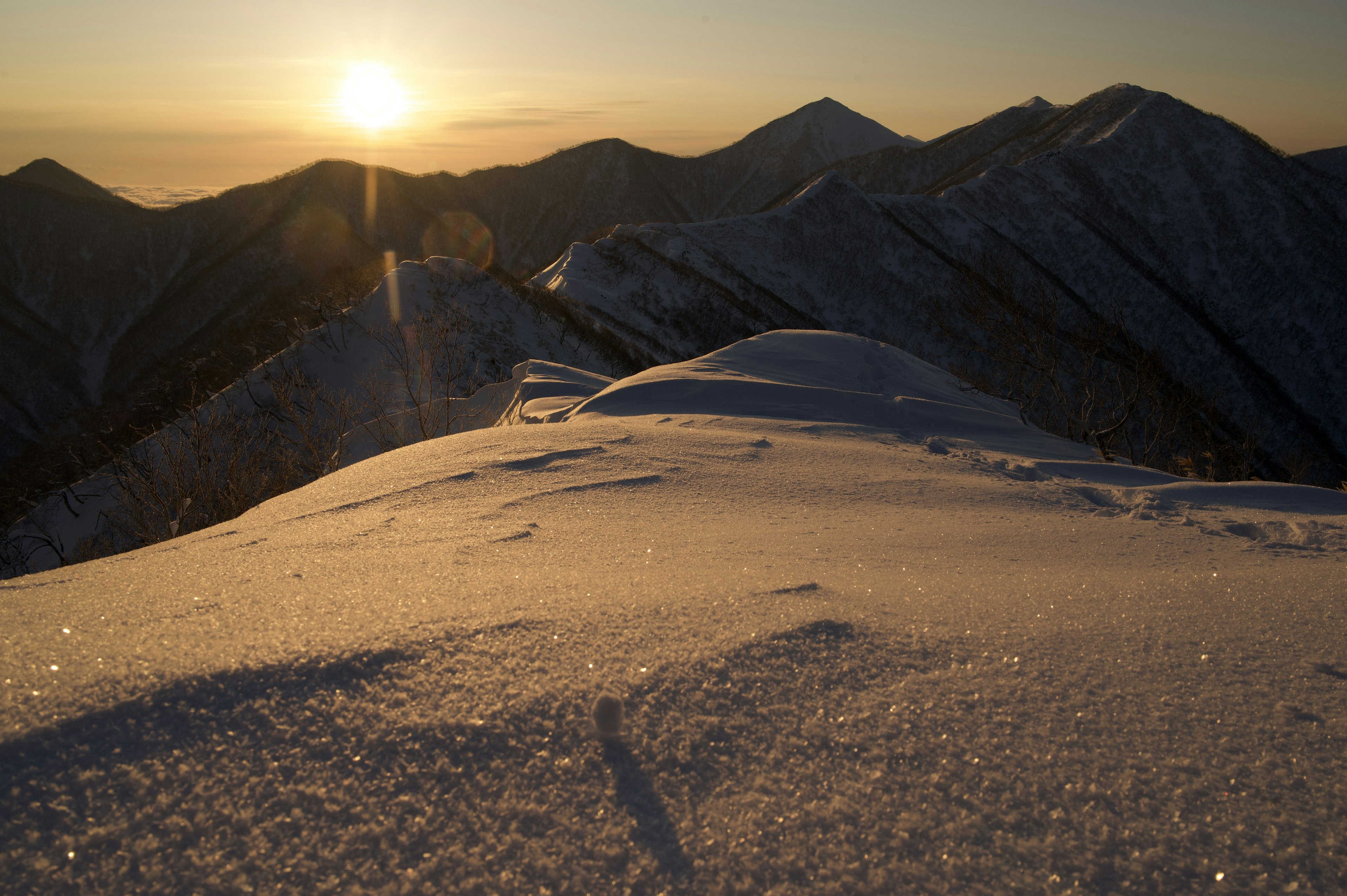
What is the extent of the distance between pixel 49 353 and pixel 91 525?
5827 cm

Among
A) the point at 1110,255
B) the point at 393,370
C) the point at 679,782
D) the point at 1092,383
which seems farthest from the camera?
the point at 1110,255

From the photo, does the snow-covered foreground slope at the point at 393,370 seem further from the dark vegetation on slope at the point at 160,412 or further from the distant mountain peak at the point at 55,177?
the distant mountain peak at the point at 55,177

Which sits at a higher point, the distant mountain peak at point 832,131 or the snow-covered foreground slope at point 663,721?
the distant mountain peak at point 832,131

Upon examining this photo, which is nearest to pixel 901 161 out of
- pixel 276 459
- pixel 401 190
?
pixel 401 190

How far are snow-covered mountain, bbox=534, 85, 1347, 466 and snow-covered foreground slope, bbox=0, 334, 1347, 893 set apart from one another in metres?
28.0

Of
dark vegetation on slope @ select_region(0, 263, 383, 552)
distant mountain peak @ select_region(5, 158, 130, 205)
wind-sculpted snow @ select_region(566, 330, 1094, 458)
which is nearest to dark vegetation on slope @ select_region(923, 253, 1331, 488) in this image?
wind-sculpted snow @ select_region(566, 330, 1094, 458)

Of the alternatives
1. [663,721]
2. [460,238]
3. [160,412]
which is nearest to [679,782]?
[663,721]

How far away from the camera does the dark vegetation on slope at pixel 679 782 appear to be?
118cm

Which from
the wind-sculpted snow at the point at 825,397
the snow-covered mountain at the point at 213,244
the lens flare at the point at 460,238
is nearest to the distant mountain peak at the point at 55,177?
the snow-covered mountain at the point at 213,244

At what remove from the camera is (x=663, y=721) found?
5.18 ft

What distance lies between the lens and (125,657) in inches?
67.7

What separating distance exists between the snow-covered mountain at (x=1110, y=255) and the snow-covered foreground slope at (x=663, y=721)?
91.8ft

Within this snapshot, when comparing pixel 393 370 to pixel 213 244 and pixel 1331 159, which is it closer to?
pixel 213 244

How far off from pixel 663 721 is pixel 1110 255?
159 ft
